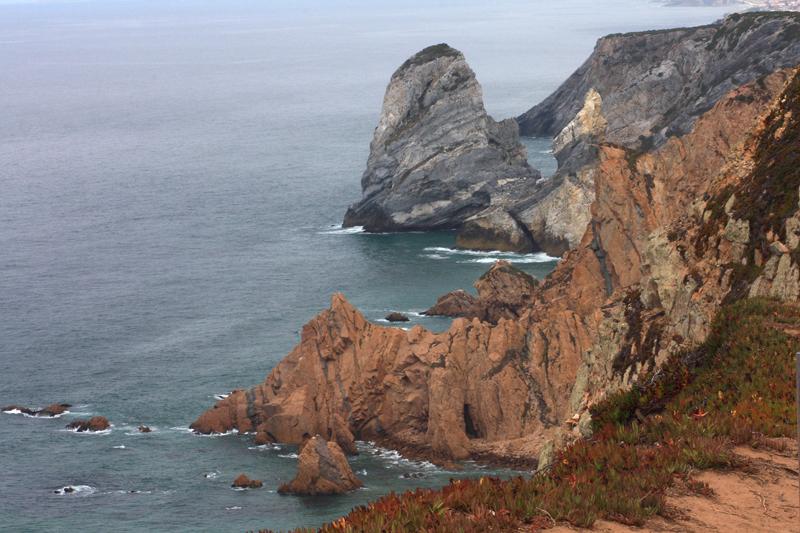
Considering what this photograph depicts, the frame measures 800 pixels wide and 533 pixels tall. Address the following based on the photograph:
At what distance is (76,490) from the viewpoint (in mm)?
74062

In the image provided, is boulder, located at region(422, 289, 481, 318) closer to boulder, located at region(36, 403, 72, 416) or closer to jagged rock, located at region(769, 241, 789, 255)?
boulder, located at region(36, 403, 72, 416)

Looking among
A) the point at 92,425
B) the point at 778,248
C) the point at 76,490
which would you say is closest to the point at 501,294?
the point at 92,425

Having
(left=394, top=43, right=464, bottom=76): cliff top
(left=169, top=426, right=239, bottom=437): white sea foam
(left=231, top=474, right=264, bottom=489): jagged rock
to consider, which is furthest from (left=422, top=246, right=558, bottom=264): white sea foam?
(left=231, top=474, right=264, bottom=489): jagged rock

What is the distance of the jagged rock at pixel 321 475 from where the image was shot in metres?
70.9

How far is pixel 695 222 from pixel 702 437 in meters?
18.5

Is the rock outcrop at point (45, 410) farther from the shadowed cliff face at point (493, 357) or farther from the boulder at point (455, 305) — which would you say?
the boulder at point (455, 305)

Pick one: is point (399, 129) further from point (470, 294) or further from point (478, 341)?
point (478, 341)

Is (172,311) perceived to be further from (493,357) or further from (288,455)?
(493,357)

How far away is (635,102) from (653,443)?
155 m

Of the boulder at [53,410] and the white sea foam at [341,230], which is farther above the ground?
the white sea foam at [341,230]

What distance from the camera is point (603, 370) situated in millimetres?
35688

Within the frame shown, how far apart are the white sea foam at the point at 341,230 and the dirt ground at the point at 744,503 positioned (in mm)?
129421

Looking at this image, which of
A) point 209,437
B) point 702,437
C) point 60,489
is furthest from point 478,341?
point 702,437

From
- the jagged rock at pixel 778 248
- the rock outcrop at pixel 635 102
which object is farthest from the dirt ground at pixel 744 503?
the rock outcrop at pixel 635 102
